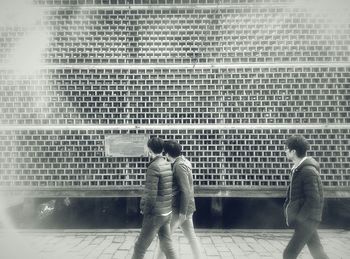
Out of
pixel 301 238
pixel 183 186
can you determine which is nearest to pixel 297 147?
pixel 301 238

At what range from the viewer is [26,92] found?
23.2ft

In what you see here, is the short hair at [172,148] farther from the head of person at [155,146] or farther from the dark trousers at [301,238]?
the dark trousers at [301,238]

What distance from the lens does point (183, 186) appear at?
448cm

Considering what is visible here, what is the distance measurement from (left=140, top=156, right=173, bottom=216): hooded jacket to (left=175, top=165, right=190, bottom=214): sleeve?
318 millimetres

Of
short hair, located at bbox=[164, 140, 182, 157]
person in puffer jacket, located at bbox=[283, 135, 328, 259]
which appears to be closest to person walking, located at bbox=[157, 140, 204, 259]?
short hair, located at bbox=[164, 140, 182, 157]

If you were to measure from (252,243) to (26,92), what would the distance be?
5.82 m

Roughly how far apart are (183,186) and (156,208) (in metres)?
0.61

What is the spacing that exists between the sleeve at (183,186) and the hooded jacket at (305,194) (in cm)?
136

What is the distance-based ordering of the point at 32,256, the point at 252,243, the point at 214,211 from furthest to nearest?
the point at 214,211, the point at 252,243, the point at 32,256

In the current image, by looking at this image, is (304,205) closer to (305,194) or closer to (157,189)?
(305,194)

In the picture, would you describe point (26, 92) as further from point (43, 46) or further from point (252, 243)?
point (252, 243)

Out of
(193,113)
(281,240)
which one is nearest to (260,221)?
(281,240)

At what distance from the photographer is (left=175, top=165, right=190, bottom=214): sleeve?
4.44m

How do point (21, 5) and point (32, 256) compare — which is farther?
point (21, 5)
